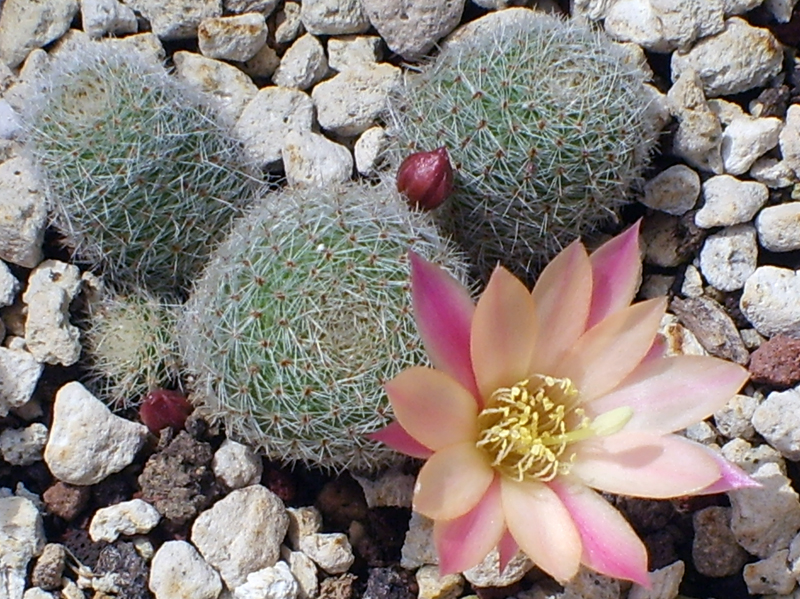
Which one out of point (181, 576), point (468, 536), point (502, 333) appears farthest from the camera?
point (181, 576)

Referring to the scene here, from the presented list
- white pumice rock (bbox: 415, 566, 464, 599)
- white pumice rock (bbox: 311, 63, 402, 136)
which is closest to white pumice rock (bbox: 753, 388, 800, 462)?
white pumice rock (bbox: 415, 566, 464, 599)

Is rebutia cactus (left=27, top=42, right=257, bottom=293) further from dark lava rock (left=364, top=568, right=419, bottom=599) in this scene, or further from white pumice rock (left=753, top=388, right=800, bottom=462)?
white pumice rock (left=753, top=388, right=800, bottom=462)

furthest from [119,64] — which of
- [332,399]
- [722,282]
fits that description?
[722,282]

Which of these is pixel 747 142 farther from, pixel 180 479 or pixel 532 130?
pixel 180 479

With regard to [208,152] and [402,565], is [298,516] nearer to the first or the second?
[402,565]

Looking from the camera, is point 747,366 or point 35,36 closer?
point 747,366

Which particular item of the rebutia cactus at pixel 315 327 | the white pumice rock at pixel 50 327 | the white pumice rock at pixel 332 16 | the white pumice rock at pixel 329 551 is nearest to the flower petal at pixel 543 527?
the rebutia cactus at pixel 315 327

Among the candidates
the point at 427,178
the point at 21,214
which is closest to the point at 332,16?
the point at 427,178
